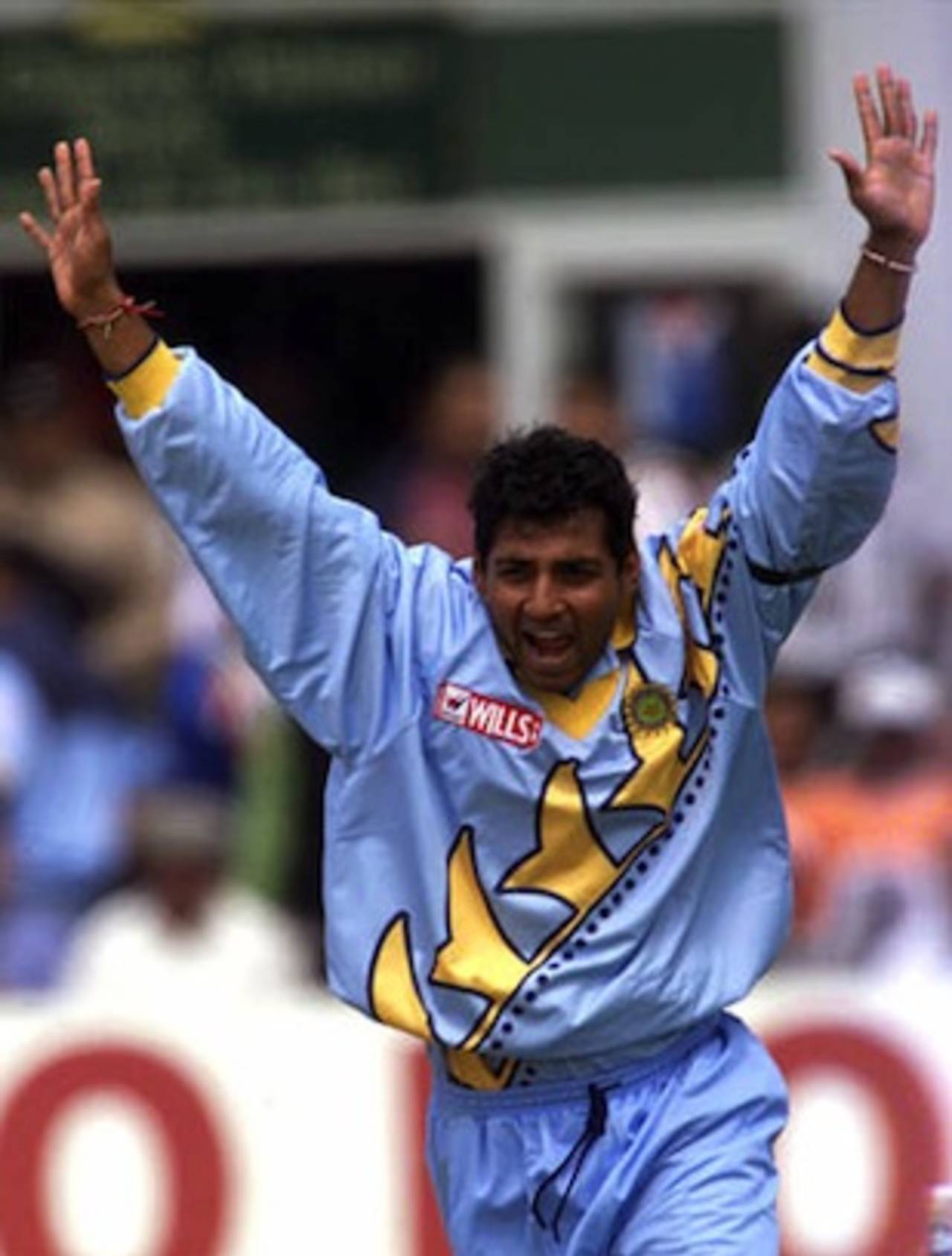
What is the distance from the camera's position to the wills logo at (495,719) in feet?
23.3

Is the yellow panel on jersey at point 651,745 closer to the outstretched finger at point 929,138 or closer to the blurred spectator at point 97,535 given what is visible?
the outstretched finger at point 929,138

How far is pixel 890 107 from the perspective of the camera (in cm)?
698

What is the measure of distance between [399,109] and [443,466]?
2.79m

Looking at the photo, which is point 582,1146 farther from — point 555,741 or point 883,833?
point 883,833

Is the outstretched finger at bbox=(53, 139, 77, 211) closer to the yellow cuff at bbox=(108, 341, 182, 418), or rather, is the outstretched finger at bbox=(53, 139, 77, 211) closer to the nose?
the yellow cuff at bbox=(108, 341, 182, 418)

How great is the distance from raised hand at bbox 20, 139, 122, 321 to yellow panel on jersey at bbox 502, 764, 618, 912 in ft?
3.42

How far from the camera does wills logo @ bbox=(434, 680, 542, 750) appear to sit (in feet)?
23.3

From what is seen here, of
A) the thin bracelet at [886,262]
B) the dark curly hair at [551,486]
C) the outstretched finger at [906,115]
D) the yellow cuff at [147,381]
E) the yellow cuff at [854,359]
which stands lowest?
the dark curly hair at [551,486]

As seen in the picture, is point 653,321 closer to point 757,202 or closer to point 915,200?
point 757,202

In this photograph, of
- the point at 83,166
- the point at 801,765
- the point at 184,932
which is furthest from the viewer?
the point at 801,765

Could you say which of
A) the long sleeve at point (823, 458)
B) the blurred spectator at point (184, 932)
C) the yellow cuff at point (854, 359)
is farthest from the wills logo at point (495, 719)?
the blurred spectator at point (184, 932)

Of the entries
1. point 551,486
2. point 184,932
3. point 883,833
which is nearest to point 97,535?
point 184,932

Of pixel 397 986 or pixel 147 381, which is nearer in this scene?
pixel 147 381

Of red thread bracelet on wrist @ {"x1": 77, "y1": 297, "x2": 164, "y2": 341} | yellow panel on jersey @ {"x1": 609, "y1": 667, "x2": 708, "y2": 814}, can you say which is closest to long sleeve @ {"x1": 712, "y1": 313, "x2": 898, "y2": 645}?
yellow panel on jersey @ {"x1": 609, "y1": 667, "x2": 708, "y2": 814}
